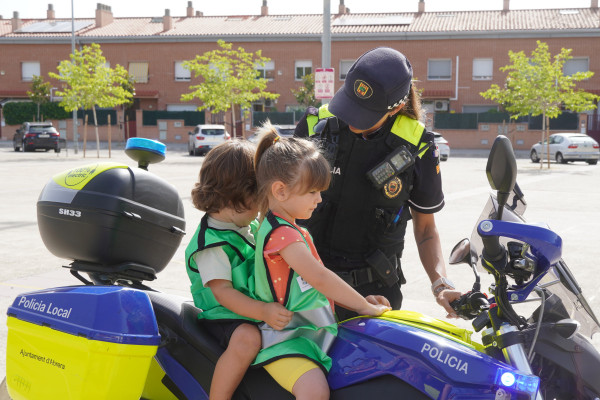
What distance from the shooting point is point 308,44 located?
47406 mm

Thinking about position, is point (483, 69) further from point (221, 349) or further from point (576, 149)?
point (221, 349)

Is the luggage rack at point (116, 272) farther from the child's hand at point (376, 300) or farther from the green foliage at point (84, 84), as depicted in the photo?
the green foliage at point (84, 84)

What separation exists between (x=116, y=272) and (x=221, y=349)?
26.5 inches

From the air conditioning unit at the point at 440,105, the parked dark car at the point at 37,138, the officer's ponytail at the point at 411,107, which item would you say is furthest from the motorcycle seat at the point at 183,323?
the air conditioning unit at the point at 440,105

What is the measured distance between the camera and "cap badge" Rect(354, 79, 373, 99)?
245cm

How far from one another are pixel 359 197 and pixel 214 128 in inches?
1284

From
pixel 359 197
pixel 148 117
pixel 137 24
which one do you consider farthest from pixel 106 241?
pixel 137 24

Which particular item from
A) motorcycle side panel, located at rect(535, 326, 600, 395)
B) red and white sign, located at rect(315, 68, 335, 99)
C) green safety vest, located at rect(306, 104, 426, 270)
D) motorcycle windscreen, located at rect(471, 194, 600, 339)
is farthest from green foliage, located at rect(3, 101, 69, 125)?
motorcycle side panel, located at rect(535, 326, 600, 395)

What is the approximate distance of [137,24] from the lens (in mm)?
52312

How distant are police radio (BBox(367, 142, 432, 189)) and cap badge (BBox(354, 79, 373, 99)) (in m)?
0.22

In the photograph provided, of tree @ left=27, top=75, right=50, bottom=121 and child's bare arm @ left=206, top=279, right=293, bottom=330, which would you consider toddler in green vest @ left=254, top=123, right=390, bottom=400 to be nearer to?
child's bare arm @ left=206, top=279, right=293, bottom=330

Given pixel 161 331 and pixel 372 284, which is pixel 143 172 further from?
pixel 372 284

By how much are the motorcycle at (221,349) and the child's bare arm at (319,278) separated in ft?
0.18

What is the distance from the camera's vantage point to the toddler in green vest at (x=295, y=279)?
6.24 feet
